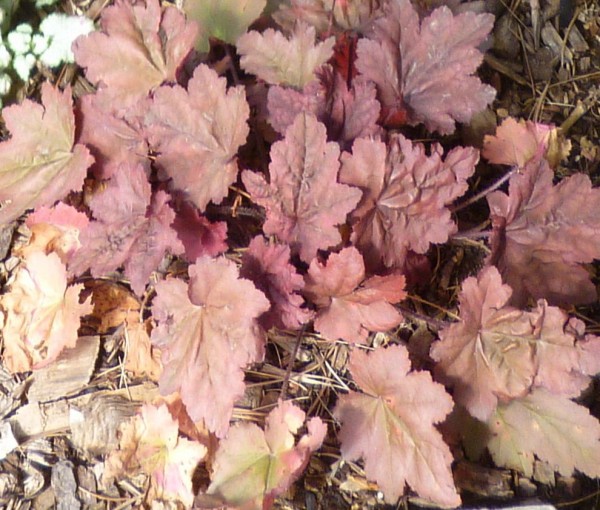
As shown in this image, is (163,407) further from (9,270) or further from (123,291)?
(9,270)

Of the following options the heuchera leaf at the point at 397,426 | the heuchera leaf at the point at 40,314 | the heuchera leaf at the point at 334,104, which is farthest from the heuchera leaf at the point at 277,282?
the heuchera leaf at the point at 40,314

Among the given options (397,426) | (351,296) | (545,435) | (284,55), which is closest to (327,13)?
(284,55)

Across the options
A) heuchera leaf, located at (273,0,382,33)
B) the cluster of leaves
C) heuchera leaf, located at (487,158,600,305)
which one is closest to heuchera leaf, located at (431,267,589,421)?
the cluster of leaves

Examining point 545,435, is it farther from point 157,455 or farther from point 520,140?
point 157,455

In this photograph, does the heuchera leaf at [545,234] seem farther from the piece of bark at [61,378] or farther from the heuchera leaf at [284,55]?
the piece of bark at [61,378]

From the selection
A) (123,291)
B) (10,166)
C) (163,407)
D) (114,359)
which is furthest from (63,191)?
(163,407)

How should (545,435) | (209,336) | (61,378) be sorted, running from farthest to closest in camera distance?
(61,378) → (545,435) → (209,336)
